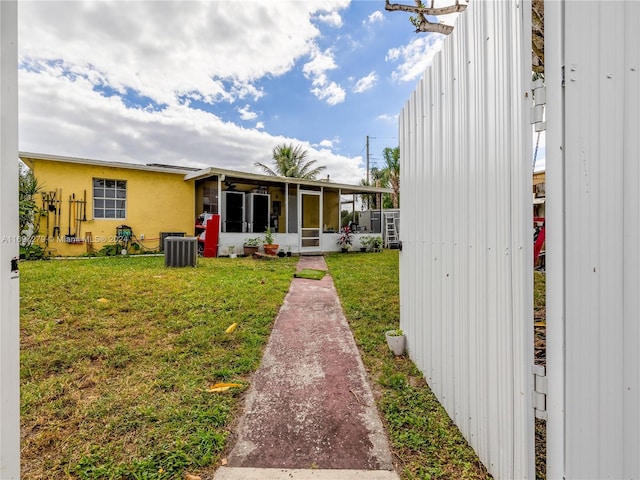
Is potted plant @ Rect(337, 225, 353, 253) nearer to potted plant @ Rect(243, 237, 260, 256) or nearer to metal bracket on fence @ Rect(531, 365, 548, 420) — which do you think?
potted plant @ Rect(243, 237, 260, 256)

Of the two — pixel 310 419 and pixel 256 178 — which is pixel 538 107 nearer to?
pixel 310 419

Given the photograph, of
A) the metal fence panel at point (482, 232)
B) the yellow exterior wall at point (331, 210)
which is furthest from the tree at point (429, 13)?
the yellow exterior wall at point (331, 210)

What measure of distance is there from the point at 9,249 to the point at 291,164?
20.4 meters

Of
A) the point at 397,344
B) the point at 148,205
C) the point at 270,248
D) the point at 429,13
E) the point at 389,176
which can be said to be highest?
the point at 389,176

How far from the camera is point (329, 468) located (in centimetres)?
135

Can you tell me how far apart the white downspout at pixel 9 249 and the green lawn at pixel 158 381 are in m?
0.74

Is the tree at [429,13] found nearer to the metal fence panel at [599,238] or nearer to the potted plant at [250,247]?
the metal fence panel at [599,238]

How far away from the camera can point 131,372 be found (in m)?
2.20

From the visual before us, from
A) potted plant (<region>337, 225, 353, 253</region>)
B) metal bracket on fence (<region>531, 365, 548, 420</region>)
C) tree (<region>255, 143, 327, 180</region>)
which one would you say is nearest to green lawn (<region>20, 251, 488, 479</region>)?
metal bracket on fence (<region>531, 365, 548, 420</region>)

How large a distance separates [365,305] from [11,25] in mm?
3806

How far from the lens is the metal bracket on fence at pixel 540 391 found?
39.2 inches

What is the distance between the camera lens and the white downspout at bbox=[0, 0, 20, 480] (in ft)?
2.47

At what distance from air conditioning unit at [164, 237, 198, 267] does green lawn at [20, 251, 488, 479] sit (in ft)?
6.64

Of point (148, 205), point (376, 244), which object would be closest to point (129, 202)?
point (148, 205)
